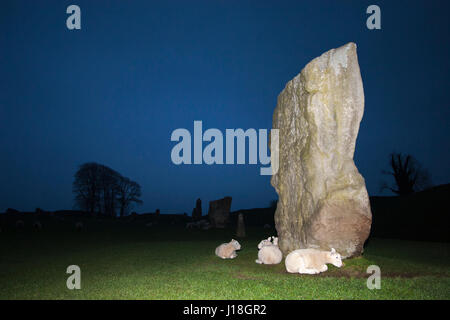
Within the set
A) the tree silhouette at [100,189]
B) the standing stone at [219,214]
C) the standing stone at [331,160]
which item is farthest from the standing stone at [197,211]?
the standing stone at [331,160]

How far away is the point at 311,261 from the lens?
961 cm

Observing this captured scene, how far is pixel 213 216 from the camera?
3375cm

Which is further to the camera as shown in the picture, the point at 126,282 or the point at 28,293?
the point at 126,282

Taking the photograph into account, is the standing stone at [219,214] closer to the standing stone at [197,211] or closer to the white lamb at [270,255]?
the standing stone at [197,211]

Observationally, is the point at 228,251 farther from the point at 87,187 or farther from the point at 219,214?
the point at 87,187

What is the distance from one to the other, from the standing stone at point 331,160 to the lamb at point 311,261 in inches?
34.4

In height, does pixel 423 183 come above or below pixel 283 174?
below

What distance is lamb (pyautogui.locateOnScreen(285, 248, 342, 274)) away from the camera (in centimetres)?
948

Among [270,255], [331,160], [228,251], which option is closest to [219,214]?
[228,251]

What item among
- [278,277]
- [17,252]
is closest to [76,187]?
[17,252]

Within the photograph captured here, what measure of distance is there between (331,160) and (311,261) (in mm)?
3410

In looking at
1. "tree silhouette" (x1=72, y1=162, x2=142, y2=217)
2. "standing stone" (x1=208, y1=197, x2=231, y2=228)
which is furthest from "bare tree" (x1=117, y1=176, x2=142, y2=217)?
"standing stone" (x1=208, y1=197, x2=231, y2=228)

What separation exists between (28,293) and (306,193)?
886cm
